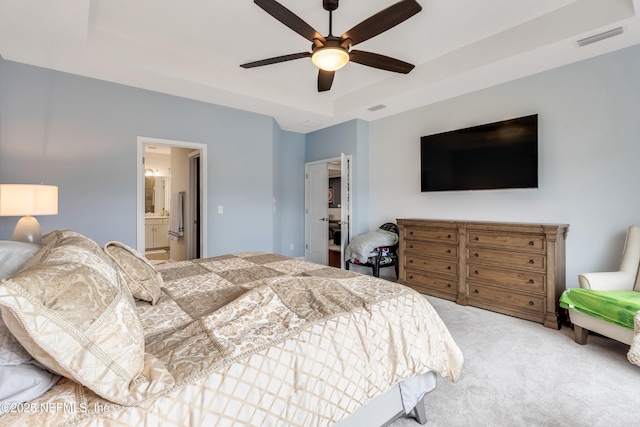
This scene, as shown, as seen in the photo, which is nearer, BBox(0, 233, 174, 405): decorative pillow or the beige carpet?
BBox(0, 233, 174, 405): decorative pillow

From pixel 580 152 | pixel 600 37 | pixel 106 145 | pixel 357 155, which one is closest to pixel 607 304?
pixel 580 152

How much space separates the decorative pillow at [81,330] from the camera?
27.5 inches

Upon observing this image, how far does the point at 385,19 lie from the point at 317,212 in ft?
12.8

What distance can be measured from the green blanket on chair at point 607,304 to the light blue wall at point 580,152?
2.29 ft

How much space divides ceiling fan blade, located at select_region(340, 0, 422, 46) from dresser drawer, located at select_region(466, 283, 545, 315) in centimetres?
288

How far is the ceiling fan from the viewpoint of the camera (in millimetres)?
1950

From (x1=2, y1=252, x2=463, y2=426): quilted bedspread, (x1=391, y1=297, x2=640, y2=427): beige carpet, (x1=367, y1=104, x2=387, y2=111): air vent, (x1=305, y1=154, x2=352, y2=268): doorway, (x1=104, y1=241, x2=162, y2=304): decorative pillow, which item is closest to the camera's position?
(x1=2, y1=252, x2=463, y2=426): quilted bedspread

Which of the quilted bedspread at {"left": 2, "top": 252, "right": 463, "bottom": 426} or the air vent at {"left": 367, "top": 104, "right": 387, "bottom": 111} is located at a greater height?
the air vent at {"left": 367, "top": 104, "right": 387, "bottom": 111}

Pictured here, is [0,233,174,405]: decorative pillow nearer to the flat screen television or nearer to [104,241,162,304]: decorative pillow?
[104,241,162,304]: decorative pillow

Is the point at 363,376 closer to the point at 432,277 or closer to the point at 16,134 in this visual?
the point at 432,277

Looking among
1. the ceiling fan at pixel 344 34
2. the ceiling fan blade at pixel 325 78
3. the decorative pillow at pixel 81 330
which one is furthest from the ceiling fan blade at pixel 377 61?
the decorative pillow at pixel 81 330

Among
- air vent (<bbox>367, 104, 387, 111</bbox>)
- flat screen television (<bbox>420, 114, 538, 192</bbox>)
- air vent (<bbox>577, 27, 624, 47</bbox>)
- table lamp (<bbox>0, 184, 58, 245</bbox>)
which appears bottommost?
table lamp (<bbox>0, 184, 58, 245</bbox>)

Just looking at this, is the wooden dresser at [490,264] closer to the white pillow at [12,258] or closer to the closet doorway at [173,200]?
the closet doorway at [173,200]

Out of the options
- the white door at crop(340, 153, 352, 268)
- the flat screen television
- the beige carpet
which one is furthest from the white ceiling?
the beige carpet
